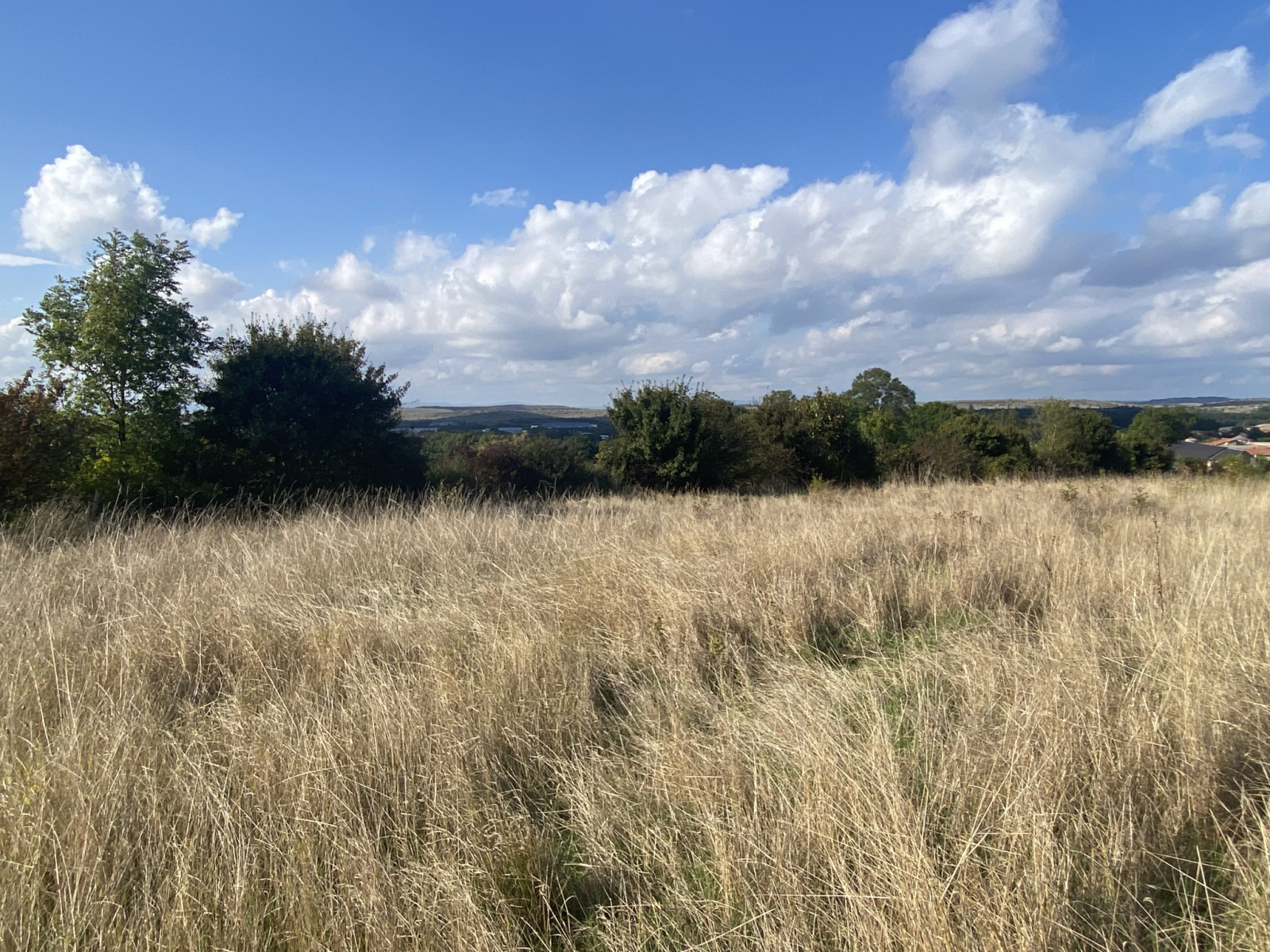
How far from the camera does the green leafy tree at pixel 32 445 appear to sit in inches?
345

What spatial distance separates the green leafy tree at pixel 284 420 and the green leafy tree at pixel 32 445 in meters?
3.54

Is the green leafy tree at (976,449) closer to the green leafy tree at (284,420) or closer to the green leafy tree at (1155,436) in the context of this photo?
the green leafy tree at (1155,436)

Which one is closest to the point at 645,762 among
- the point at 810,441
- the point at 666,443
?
the point at 666,443

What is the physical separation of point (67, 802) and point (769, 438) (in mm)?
21668

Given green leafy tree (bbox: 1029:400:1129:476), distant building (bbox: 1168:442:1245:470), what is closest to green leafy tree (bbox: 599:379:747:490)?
green leafy tree (bbox: 1029:400:1129:476)

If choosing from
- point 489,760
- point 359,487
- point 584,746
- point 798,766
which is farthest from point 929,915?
point 359,487

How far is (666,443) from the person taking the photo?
1973cm

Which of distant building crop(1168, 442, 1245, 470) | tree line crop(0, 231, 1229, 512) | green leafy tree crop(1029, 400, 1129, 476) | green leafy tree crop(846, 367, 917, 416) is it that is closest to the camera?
tree line crop(0, 231, 1229, 512)

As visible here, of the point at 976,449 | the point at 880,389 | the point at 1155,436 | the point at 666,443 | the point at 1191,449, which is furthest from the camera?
the point at 880,389

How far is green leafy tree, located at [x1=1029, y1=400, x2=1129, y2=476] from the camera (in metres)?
28.6

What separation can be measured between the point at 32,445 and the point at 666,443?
47.3 ft

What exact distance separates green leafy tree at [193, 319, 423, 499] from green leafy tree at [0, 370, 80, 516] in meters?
3.54

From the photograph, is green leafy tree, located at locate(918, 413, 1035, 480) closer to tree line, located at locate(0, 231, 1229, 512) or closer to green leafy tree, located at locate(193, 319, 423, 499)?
tree line, located at locate(0, 231, 1229, 512)

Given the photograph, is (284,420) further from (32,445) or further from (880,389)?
(880,389)
